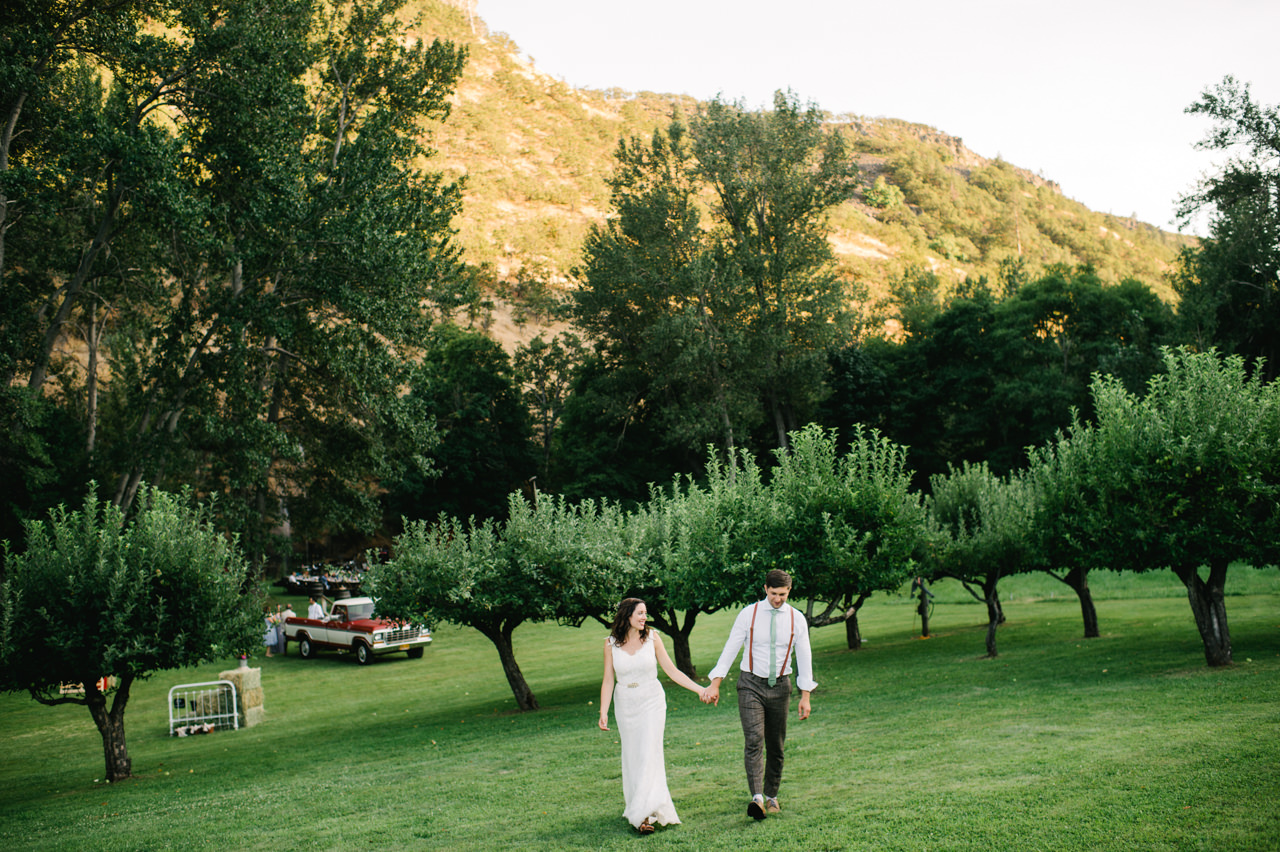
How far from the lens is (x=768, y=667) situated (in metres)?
7.14

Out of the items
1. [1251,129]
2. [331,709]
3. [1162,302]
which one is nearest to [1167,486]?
[331,709]

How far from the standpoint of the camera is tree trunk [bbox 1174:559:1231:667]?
48.0ft

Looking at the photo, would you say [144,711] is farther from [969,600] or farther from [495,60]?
[495,60]

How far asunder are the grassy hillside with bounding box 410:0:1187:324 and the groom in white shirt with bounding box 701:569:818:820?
322 feet

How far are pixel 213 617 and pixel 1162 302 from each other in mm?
55557

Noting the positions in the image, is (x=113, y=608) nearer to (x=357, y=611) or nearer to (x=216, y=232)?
(x=216, y=232)

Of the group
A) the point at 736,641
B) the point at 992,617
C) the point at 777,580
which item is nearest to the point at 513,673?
the point at 992,617

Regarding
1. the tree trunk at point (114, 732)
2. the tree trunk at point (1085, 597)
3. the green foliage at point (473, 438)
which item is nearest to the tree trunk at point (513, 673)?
the tree trunk at point (114, 732)

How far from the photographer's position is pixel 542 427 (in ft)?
241

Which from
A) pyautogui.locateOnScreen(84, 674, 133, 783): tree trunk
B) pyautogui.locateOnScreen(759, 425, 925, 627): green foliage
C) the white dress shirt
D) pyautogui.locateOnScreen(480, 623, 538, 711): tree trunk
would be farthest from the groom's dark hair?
pyautogui.locateOnScreen(84, 674, 133, 783): tree trunk

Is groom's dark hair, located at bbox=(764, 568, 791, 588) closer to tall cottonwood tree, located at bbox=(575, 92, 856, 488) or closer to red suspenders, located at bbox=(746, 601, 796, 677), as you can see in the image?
red suspenders, located at bbox=(746, 601, 796, 677)

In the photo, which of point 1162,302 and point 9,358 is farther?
point 1162,302

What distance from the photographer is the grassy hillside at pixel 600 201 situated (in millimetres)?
122125

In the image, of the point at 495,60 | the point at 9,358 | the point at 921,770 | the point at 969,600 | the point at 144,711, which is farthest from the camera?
the point at 495,60
